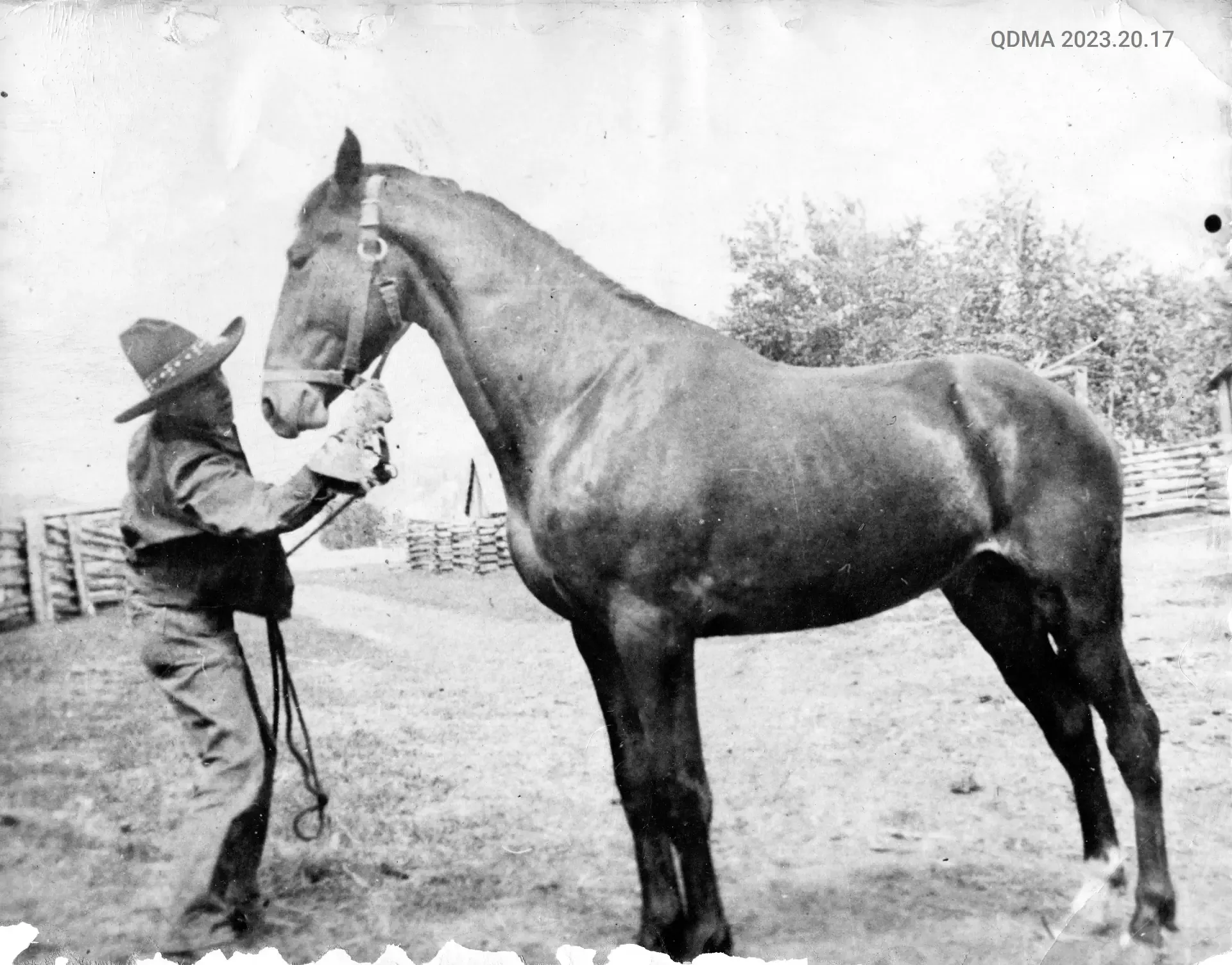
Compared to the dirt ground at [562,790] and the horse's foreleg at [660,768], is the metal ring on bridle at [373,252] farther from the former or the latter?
the horse's foreleg at [660,768]

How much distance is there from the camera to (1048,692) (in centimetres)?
314

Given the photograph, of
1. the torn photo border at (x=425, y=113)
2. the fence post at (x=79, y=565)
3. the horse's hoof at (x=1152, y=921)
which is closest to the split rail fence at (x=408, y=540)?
the fence post at (x=79, y=565)

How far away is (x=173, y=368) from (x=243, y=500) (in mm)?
456

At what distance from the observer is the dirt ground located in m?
3.11

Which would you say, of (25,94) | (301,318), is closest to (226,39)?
(25,94)

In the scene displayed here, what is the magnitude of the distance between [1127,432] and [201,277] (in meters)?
2.81

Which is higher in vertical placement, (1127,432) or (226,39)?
(226,39)

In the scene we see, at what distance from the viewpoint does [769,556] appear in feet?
9.36

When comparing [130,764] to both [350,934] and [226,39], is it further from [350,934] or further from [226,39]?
[226,39]

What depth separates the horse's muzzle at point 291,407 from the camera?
2896 mm

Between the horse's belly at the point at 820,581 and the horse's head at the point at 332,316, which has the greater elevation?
the horse's head at the point at 332,316

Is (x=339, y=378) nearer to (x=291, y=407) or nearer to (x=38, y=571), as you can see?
(x=291, y=407)

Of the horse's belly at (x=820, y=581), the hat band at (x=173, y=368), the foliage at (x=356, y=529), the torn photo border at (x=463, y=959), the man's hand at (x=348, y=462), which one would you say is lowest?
the torn photo border at (x=463, y=959)

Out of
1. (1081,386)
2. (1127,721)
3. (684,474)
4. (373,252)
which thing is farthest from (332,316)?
(1127,721)
